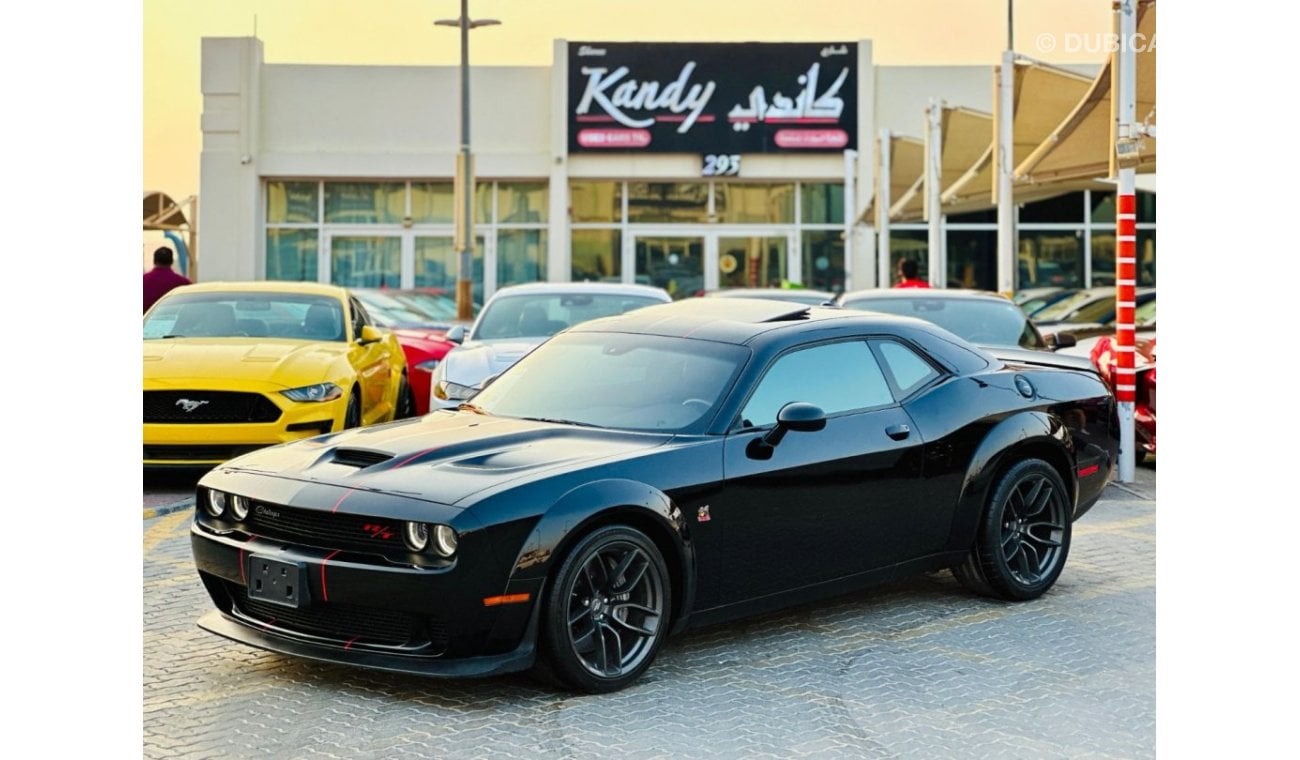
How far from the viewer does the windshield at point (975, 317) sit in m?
12.3

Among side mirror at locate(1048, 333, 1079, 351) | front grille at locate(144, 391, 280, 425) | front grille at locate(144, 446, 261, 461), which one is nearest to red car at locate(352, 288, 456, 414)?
front grille at locate(144, 391, 280, 425)

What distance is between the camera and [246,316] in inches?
486

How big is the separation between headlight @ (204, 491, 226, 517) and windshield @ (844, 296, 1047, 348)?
6.90 metres

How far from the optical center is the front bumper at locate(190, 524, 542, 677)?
553cm

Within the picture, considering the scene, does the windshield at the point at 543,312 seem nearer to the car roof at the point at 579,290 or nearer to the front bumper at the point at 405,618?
the car roof at the point at 579,290

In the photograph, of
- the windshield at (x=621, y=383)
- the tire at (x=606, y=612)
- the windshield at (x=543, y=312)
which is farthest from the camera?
the windshield at (x=543, y=312)

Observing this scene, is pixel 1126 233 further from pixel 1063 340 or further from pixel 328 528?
pixel 328 528

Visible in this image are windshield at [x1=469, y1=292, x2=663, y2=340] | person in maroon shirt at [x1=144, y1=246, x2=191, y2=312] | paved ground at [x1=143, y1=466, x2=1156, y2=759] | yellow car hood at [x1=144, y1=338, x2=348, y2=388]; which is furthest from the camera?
person in maroon shirt at [x1=144, y1=246, x2=191, y2=312]

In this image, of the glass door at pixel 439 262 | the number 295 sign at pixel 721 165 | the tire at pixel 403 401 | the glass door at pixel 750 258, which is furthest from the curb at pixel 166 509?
the glass door at pixel 750 258

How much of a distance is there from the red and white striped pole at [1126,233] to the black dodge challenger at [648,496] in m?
4.35

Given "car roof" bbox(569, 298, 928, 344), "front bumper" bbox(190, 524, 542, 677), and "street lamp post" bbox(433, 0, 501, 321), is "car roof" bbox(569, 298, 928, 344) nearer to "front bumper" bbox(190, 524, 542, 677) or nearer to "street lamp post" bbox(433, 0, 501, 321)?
"front bumper" bbox(190, 524, 542, 677)

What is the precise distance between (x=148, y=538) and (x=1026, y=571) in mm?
4830

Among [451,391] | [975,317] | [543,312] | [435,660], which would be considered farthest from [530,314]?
[435,660]

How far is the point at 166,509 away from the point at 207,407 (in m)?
0.90
